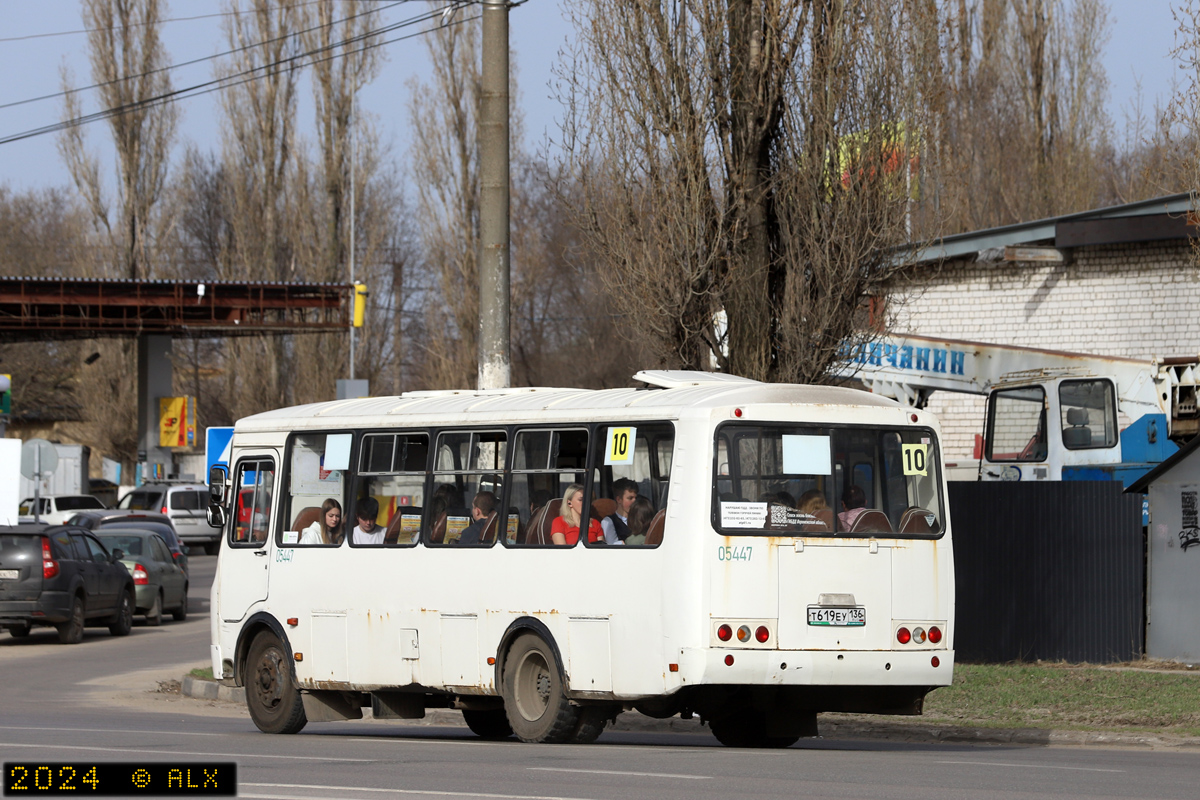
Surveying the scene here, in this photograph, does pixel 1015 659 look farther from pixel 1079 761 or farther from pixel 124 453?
pixel 124 453

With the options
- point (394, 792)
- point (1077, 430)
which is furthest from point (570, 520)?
point (1077, 430)

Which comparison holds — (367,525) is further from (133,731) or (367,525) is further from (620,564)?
(620,564)

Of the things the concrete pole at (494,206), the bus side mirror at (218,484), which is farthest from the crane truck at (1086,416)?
the bus side mirror at (218,484)

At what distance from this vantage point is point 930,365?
24516 millimetres

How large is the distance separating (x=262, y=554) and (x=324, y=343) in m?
44.6

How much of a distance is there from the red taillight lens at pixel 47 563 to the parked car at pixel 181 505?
25400 millimetres

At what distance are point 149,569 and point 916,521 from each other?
19332 millimetres

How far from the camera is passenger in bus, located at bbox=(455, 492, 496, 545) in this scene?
13250 mm

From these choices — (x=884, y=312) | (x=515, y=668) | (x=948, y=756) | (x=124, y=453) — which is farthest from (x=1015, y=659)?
(x=124, y=453)

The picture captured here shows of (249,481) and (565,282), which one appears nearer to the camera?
(249,481)

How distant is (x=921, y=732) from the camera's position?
14781mm

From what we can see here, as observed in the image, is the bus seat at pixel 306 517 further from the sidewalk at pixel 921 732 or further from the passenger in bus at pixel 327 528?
the sidewalk at pixel 921 732

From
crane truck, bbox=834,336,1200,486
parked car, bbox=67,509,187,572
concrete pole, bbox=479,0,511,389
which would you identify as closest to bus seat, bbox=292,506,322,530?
concrete pole, bbox=479,0,511,389

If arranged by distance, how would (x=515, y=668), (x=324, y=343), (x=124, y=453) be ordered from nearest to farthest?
(x=515, y=668), (x=324, y=343), (x=124, y=453)
